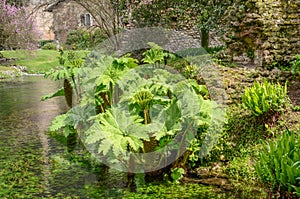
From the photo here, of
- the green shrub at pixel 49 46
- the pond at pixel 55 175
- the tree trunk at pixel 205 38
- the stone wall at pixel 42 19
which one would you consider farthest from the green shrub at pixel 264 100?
the green shrub at pixel 49 46

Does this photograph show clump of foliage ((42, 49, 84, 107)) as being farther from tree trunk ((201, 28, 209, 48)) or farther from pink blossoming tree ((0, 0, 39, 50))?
pink blossoming tree ((0, 0, 39, 50))

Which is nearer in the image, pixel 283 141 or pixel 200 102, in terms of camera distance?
pixel 283 141

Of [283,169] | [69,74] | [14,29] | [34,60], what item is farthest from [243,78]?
[34,60]

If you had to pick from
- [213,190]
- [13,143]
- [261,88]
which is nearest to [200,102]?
[213,190]

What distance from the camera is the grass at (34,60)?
26.7 metres

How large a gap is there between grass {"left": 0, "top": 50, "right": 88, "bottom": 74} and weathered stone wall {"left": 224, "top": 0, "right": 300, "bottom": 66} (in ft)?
60.9

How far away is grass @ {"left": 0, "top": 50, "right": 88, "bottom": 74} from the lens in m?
26.7

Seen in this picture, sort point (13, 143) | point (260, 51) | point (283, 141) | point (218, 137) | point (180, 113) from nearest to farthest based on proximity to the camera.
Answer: point (283, 141) < point (180, 113) < point (218, 137) < point (13, 143) < point (260, 51)

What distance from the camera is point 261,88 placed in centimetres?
643

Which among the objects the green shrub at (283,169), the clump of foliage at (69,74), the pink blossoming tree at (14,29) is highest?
the pink blossoming tree at (14,29)

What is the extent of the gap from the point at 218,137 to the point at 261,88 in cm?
108

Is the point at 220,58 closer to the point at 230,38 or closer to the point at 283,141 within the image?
the point at 230,38

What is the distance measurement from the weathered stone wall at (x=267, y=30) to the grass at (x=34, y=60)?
1855 centimetres

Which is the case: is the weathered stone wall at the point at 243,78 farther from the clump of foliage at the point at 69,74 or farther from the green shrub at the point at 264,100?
the clump of foliage at the point at 69,74
